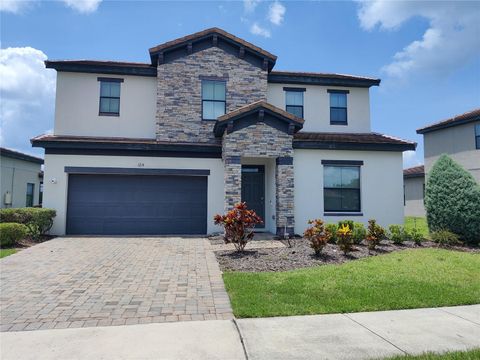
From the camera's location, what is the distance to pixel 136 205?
14.8 meters

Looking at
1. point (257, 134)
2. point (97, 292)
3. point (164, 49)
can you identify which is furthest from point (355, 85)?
point (97, 292)

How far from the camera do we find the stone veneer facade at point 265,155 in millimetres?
13672

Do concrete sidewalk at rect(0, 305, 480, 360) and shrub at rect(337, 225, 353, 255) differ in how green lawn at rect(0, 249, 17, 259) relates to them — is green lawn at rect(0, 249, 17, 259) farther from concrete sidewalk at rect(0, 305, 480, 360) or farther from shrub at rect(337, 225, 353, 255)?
shrub at rect(337, 225, 353, 255)

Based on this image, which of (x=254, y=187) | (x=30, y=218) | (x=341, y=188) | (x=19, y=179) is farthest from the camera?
(x=19, y=179)

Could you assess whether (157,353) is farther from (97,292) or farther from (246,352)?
(97,292)

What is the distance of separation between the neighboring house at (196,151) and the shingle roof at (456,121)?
894 centimetres

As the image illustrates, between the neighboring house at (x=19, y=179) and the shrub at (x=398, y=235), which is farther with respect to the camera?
the neighboring house at (x=19, y=179)

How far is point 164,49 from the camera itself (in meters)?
15.4

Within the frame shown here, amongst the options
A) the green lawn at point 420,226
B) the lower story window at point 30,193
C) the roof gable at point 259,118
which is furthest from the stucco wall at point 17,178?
the green lawn at point 420,226

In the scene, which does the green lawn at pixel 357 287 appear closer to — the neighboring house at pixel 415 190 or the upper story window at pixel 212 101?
the upper story window at pixel 212 101

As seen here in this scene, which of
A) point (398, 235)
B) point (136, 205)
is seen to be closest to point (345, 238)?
point (398, 235)

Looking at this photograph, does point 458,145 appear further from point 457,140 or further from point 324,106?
point 324,106

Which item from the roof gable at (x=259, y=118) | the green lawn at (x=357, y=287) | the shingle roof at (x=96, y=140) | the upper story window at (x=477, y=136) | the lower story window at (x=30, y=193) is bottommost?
the green lawn at (x=357, y=287)

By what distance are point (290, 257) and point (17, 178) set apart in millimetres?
21081
